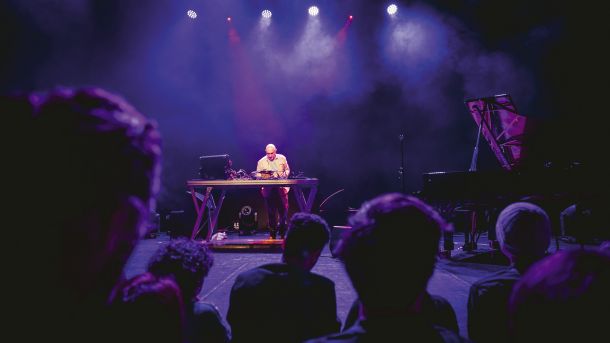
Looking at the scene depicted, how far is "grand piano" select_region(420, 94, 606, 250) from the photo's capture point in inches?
192

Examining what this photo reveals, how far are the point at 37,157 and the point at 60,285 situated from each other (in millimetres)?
179

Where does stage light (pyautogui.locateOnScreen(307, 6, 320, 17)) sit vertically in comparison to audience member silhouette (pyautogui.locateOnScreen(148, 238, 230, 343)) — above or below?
above

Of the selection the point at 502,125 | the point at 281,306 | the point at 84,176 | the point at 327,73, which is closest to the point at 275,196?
the point at 502,125

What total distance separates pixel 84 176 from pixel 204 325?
1473mm

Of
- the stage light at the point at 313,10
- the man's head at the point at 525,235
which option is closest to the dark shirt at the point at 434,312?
the man's head at the point at 525,235

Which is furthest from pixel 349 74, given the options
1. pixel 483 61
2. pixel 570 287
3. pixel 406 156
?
pixel 570 287

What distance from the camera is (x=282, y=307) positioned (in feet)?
5.64

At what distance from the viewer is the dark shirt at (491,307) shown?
166 cm

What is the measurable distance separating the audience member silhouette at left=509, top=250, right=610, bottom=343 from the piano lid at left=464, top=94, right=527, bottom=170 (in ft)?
18.3

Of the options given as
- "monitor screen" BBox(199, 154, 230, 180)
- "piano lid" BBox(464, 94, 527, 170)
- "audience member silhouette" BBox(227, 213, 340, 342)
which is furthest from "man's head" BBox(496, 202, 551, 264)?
"monitor screen" BBox(199, 154, 230, 180)

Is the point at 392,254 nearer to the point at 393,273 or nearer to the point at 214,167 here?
the point at 393,273

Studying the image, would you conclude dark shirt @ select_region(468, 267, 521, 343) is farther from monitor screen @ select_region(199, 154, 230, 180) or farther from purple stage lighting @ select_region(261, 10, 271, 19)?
purple stage lighting @ select_region(261, 10, 271, 19)

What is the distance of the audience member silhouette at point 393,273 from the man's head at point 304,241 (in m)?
1.19

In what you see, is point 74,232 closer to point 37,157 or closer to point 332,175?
point 37,157
